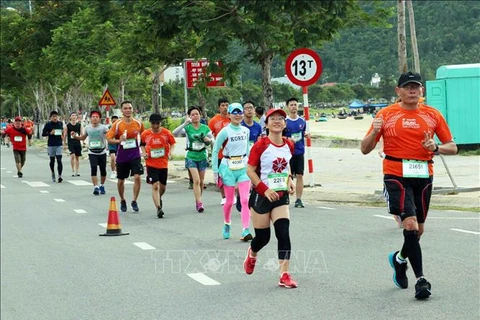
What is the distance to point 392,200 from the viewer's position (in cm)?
867

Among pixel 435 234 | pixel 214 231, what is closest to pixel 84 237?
pixel 214 231

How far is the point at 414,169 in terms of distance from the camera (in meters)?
8.67

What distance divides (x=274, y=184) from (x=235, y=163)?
3792mm

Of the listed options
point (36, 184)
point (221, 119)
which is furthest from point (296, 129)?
point (36, 184)

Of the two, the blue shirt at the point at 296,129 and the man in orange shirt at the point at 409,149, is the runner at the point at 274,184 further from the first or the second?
the blue shirt at the point at 296,129

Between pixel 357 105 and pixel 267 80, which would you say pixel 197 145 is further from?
pixel 357 105

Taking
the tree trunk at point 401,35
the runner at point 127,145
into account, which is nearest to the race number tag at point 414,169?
the runner at point 127,145

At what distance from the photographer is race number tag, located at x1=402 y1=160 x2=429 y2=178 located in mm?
8664

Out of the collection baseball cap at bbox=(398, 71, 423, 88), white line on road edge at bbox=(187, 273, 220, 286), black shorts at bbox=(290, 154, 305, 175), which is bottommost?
white line on road edge at bbox=(187, 273, 220, 286)

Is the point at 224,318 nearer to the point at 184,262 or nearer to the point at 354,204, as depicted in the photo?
the point at 184,262

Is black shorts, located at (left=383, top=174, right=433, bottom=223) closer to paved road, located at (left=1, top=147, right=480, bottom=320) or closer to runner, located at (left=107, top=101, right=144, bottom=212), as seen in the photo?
paved road, located at (left=1, top=147, right=480, bottom=320)

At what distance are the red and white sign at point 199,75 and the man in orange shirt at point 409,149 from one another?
15.4 meters

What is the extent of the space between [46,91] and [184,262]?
7037 cm

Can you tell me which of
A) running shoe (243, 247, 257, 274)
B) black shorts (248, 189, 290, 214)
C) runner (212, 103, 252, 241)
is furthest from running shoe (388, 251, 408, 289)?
runner (212, 103, 252, 241)
